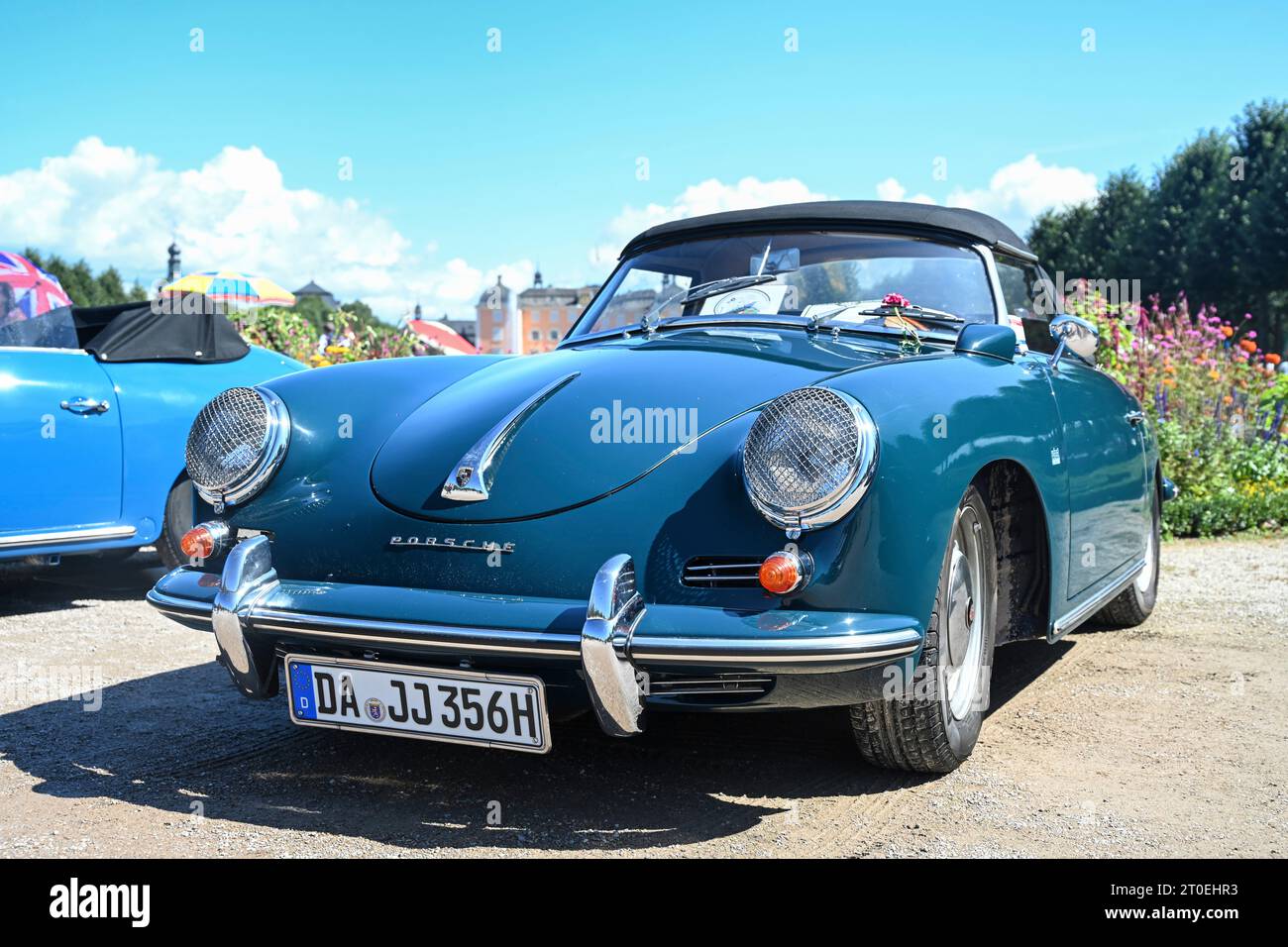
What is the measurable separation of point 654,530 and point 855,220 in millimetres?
1688

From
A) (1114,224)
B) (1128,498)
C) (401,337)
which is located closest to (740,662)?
(1128,498)

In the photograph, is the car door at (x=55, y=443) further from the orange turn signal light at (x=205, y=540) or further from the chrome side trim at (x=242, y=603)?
the chrome side trim at (x=242, y=603)

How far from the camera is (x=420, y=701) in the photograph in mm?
2619

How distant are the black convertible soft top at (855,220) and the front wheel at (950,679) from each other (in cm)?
116

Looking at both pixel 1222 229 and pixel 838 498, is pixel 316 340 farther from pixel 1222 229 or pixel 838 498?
pixel 1222 229

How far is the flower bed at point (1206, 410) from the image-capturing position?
27.0 feet

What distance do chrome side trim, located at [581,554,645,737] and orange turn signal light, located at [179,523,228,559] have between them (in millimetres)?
1094

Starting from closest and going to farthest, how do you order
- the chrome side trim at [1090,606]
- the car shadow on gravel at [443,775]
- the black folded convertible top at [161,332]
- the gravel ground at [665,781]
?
the gravel ground at [665,781] < the car shadow on gravel at [443,775] < the chrome side trim at [1090,606] < the black folded convertible top at [161,332]

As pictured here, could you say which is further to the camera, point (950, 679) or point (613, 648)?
point (950, 679)

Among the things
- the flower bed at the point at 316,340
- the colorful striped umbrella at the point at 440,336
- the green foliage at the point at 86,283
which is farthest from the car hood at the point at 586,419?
the green foliage at the point at 86,283

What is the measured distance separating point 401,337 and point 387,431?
842 cm

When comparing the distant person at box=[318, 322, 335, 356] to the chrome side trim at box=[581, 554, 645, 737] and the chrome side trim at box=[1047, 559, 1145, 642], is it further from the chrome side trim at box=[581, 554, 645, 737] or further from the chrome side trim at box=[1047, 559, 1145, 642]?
the chrome side trim at box=[581, 554, 645, 737]

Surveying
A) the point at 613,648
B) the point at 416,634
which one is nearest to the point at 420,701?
the point at 416,634

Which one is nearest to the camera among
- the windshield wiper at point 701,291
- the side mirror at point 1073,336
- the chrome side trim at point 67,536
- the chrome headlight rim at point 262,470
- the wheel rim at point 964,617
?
the wheel rim at point 964,617
